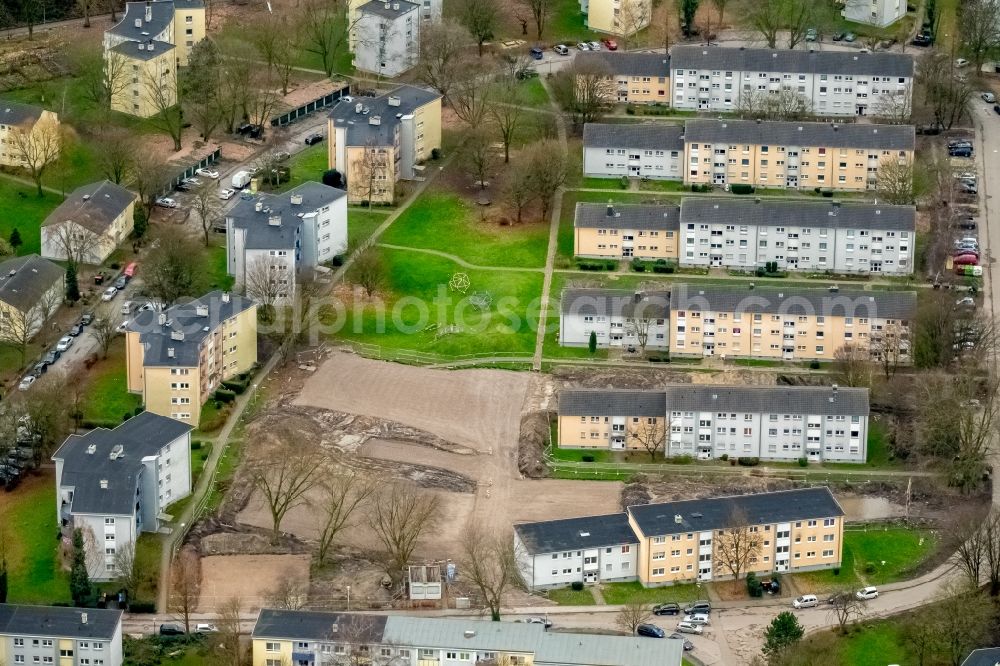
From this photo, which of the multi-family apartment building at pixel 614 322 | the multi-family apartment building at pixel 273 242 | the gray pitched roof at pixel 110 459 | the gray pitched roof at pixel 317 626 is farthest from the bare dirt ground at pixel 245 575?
the multi-family apartment building at pixel 614 322

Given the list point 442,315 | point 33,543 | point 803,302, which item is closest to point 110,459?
point 33,543

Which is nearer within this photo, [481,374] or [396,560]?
[396,560]

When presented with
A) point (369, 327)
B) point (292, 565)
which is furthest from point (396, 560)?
point (369, 327)

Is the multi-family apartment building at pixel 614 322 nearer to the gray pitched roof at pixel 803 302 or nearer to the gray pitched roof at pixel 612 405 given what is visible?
the gray pitched roof at pixel 803 302

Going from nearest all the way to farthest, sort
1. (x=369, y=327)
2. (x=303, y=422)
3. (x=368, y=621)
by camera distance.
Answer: (x=368, y=621) → (x=303, y=422) → (x=369, y=327)

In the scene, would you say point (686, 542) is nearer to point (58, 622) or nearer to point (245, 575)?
point (245, 575)

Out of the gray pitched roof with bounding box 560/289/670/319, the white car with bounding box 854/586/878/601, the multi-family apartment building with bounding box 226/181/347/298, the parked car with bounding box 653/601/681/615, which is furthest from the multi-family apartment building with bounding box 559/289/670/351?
the white car with bounding box 854/586/878/601

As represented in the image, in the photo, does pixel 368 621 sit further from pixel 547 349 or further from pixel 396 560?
pixel 547 349
